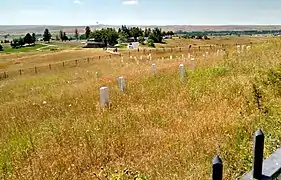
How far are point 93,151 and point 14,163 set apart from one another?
4.32ft

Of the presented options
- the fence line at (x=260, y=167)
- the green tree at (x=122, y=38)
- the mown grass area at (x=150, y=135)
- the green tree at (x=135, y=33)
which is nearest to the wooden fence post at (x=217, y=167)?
the fence line at (x=260, y=167)

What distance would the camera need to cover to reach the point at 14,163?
247 inches

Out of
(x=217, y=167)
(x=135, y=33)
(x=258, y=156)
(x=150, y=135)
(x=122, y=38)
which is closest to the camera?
(x=217, y=167)

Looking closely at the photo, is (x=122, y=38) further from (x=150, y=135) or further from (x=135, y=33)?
(x=150, y=135)

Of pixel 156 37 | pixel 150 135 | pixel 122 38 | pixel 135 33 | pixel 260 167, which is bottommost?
pixel 122 38

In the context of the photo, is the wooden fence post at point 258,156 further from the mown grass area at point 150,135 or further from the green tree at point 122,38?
the green tree at point 122,38

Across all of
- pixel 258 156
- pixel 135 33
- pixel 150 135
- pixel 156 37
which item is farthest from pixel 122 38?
pixel 258 156

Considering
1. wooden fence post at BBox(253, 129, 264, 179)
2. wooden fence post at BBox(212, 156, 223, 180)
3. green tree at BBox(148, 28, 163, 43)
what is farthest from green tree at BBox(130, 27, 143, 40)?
wooden fence post at BBox(212, 156, 223, 180)

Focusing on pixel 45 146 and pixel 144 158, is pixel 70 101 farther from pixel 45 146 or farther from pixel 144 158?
pixel 144 158

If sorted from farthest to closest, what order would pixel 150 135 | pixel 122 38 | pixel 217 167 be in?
pixel 122 38 → pixel 150 135 → pixel 217 167

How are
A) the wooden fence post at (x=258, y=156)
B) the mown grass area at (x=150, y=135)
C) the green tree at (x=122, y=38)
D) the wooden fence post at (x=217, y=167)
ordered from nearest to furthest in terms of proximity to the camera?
the wooden fence post at (x=217, y=167)
the wooden fence post at (x=258, y=156)
the mown grass area at (x=150, y=135)
the green tree at (x=122, y=38)

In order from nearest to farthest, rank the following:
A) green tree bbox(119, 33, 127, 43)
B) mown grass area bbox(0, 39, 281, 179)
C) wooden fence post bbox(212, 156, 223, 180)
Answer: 1. wooden fence post bbox(212, 156, 223, 180)
2. mown grass area bbox(0, 39, 281, 179)
3. green tree bbox(119, 33, 127, 43)

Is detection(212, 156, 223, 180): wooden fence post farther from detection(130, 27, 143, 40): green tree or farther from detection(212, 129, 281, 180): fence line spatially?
detection(130, 27, 143, 40): green tree

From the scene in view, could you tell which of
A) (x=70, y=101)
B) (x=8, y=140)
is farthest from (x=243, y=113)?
(x=70, y=101)
